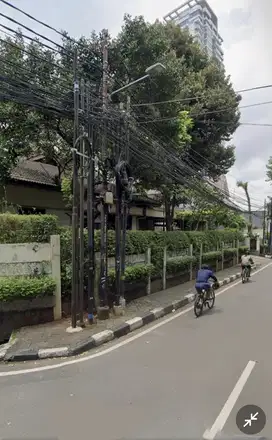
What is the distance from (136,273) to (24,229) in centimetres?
375

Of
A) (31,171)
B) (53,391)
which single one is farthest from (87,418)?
(31,171)

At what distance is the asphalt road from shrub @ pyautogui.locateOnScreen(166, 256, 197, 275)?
5894 mm

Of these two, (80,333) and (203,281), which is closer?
(80,333)

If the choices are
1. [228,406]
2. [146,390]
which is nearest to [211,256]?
[146,390]

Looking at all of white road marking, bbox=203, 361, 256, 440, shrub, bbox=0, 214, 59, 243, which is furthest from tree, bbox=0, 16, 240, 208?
white road marking, bbox=203, 361, 256, 440

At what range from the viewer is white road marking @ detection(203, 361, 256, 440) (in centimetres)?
336

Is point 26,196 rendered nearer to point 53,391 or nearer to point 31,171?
point 31,171

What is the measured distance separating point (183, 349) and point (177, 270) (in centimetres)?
784

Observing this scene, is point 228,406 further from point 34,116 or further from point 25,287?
point 34,116

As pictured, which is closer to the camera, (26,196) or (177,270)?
(177,270)

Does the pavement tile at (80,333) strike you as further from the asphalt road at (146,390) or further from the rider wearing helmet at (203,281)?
the rider wearing helmet at (203,281)

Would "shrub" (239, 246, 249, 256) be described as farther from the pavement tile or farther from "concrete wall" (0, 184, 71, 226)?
the pavement tile

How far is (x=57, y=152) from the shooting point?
15.1m

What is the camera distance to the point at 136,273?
10.2m
